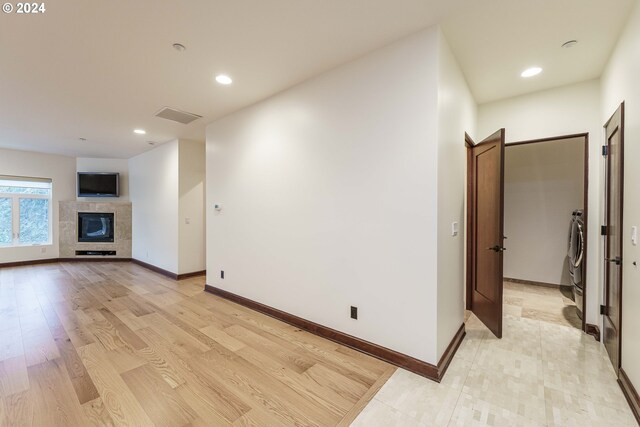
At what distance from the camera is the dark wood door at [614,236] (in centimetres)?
204

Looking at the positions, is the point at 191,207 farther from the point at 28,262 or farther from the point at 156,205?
the point at 28,262

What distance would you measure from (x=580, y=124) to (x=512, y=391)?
9.07 feet

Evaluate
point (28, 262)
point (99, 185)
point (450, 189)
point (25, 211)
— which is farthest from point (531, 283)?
point (25, 211)

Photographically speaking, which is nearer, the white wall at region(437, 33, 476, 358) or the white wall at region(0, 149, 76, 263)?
the white wall at region(437, 33, 476, 358)

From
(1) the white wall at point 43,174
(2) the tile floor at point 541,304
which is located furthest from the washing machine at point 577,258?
(1) the white wall at point 43,174

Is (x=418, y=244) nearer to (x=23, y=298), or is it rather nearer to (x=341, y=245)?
(x=341, y=245)

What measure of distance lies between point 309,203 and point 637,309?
2511 millimetres

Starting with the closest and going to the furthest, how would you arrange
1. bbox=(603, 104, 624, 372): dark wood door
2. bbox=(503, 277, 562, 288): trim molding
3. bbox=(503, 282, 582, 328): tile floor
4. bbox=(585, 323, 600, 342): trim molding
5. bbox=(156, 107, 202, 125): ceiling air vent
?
bbox=(603, 104, 624, 372): dark wood door < bbox=(585, 323, 600, 342): trim molding < bbox=(503, 282, 582, 328): tile floor < bbox=(156, 107, 202, 125): ceiling air vent < bbox=(503, 277, 562, 288): trim molding

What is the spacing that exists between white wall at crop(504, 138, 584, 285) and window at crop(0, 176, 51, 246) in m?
10.1

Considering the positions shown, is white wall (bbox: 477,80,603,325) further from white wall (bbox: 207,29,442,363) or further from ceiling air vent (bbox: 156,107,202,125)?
ceiling air vent (bbox: 156,107,202,125)

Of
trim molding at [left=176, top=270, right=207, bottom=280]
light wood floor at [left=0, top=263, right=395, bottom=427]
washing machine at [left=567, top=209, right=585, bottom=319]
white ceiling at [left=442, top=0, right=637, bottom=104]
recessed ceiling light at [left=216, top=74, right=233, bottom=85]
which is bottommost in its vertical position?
light wood floor at [left=0, top=263, right=395, bottom=427]

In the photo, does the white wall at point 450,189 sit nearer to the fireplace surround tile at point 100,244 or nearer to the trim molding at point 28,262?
the fireplace surround tile at point 100,244

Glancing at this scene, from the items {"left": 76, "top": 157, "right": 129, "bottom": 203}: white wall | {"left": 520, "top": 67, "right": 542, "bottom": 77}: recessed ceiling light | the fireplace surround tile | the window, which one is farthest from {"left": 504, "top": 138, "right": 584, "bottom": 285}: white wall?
the window

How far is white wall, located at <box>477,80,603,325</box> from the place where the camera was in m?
2.74
